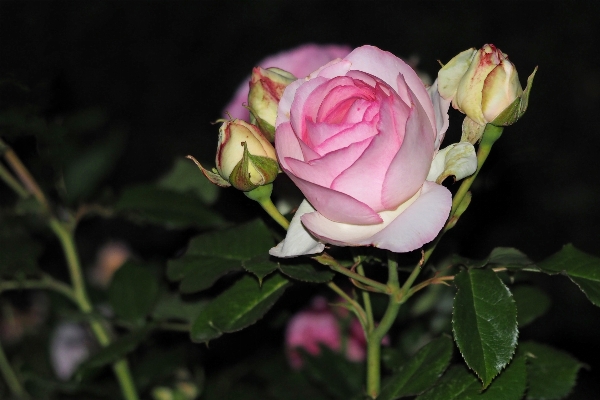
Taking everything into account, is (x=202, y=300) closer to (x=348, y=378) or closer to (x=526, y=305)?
(x=348, y=378)

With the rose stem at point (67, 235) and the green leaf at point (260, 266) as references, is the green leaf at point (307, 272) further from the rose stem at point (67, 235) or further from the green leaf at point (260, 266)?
the rose stem at point (67, 235)

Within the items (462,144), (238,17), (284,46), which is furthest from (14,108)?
(238,17)

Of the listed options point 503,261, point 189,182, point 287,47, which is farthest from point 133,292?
point 287,47

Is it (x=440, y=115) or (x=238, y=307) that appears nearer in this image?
(x=440, y=115)

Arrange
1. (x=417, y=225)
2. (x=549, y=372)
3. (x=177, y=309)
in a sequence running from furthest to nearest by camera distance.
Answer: (x=177, y=309), (x=549, y=372), (x=417, y=225)

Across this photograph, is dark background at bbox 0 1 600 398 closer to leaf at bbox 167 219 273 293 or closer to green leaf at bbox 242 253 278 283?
leaf at bbox 167 219 273 293

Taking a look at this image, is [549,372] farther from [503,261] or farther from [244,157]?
[244,157]

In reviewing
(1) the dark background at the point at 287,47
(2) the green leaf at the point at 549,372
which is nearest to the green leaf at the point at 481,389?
(2) the green leaf at the point at 549,372
